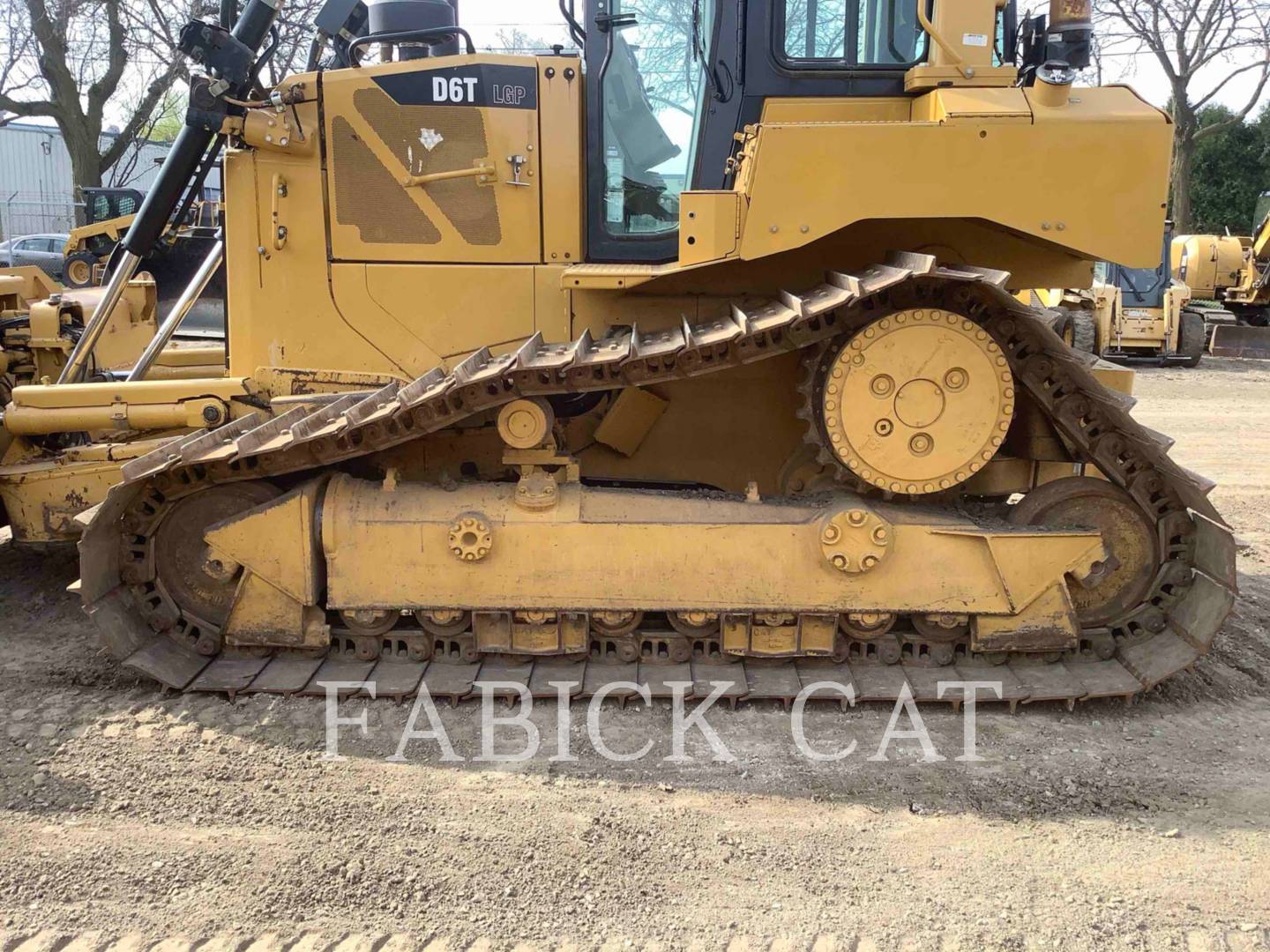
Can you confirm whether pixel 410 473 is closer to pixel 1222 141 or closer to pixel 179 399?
pixel 179 399

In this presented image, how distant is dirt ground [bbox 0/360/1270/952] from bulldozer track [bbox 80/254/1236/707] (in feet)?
0.50

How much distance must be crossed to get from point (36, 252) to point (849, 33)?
22661 mm

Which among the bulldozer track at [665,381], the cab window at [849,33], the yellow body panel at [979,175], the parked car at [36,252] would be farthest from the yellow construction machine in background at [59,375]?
the parked car at [36,252]

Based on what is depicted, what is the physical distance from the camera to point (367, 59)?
22.1 ft

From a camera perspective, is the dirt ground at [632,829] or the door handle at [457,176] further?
the door handle at [457,176]

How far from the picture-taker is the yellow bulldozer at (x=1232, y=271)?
22.3 m

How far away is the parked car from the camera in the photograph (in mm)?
21064

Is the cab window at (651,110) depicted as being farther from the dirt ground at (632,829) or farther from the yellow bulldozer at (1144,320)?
the yellow bulldozer at (1144,320)

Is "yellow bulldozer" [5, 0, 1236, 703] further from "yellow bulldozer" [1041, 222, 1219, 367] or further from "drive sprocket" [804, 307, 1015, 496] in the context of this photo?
"yellow bulldozer" [1041, 222, 1219, 367]

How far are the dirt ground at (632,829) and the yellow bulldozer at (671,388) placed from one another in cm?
30

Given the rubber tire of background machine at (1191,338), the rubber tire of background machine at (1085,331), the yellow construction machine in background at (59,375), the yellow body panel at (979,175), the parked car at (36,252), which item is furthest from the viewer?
the parked car at (36,252)

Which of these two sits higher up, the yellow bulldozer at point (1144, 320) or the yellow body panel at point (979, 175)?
the yellow body panel at point (979, 175)

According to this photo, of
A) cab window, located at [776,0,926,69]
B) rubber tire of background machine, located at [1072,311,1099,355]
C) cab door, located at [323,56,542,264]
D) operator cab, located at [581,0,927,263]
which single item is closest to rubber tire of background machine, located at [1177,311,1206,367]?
rubber tire of background machine, located at [1072,311,1099,355]

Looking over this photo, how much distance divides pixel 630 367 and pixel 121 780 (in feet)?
8.26
